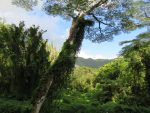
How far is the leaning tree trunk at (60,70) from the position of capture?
14.0 m

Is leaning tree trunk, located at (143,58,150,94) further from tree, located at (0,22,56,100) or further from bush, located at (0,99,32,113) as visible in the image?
bush, located at (0,99,32,113)

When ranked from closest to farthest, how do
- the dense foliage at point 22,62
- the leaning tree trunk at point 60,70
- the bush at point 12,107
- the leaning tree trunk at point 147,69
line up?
1. the leaning tree trunk at point 60,70
2. the bush at point 12,107
3. the dense foliage at point 22,62
4. the leaning tree trunk at point 147,69

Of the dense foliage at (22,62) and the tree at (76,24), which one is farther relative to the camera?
the dense foliage at (22,62)

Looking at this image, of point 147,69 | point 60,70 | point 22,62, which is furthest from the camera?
point 147,69

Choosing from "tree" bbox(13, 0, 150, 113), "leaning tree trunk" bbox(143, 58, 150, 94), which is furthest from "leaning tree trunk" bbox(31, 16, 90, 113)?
"leaning tree trunk" bbox(143, 58, 150, 94)

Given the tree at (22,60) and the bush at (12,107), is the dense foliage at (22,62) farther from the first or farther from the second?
the bush at (12,107)

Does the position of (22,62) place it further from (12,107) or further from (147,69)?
(147,69)

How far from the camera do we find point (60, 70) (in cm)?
1444

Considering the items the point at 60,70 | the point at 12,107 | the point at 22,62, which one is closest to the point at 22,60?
the point at 22,62

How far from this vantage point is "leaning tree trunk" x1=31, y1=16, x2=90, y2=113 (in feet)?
46.1

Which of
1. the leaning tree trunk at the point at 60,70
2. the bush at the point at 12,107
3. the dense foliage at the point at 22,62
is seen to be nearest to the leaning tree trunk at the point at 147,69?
the dense foliage at the point at 22,62

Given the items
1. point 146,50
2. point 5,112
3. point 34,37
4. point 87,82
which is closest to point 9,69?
point 34,37

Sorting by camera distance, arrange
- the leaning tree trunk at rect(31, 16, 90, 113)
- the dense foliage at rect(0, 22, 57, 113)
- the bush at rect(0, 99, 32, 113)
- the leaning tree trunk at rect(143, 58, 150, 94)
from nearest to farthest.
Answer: the leaning tree trunk at rect(31, 16, 90, 113) < the bush at rect(0, 99, 32, 113) < the dense foliage at rect(0, 22, 57, 113) < the leaning tree trunk at rect(143, 58, 150, 94)

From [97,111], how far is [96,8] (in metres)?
7.98
